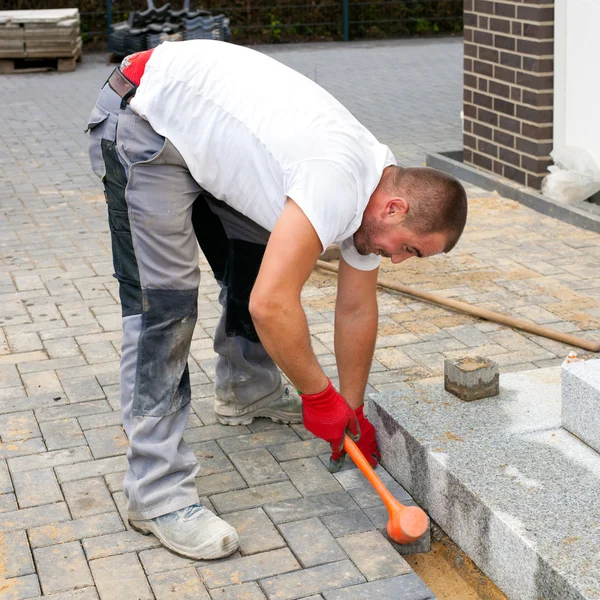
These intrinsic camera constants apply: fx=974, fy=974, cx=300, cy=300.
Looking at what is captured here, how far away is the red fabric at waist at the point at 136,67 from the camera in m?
3.12

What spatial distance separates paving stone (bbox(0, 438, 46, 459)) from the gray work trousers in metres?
0.71

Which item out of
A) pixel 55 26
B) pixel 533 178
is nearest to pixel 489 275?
pixel 533 178

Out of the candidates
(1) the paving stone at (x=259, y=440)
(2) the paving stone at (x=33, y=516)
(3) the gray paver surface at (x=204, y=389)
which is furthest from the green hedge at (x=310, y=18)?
(2) the paving stone at (x=33, y=516)

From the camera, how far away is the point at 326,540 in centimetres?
310

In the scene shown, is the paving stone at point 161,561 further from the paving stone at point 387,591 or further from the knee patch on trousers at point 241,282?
the knee patch on trousers at point 241,282

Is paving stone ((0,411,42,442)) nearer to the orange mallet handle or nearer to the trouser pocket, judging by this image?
the trouser pocket

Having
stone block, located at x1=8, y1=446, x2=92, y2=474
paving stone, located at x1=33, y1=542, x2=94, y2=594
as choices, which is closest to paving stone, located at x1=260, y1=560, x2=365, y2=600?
paving stone, located at x1=33, y1=542, x2=94, y2=594

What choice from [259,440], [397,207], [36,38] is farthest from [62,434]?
[36,38]

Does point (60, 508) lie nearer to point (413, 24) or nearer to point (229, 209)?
point (229, 209)

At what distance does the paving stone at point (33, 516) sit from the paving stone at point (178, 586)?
1.63 feet

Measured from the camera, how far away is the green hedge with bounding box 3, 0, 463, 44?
57.1 ft

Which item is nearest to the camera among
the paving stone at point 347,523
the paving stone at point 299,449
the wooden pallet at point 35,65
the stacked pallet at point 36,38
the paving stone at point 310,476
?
the paving stone at point 347,523

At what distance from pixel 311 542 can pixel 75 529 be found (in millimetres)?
774

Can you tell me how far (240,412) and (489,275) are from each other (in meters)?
2.36
